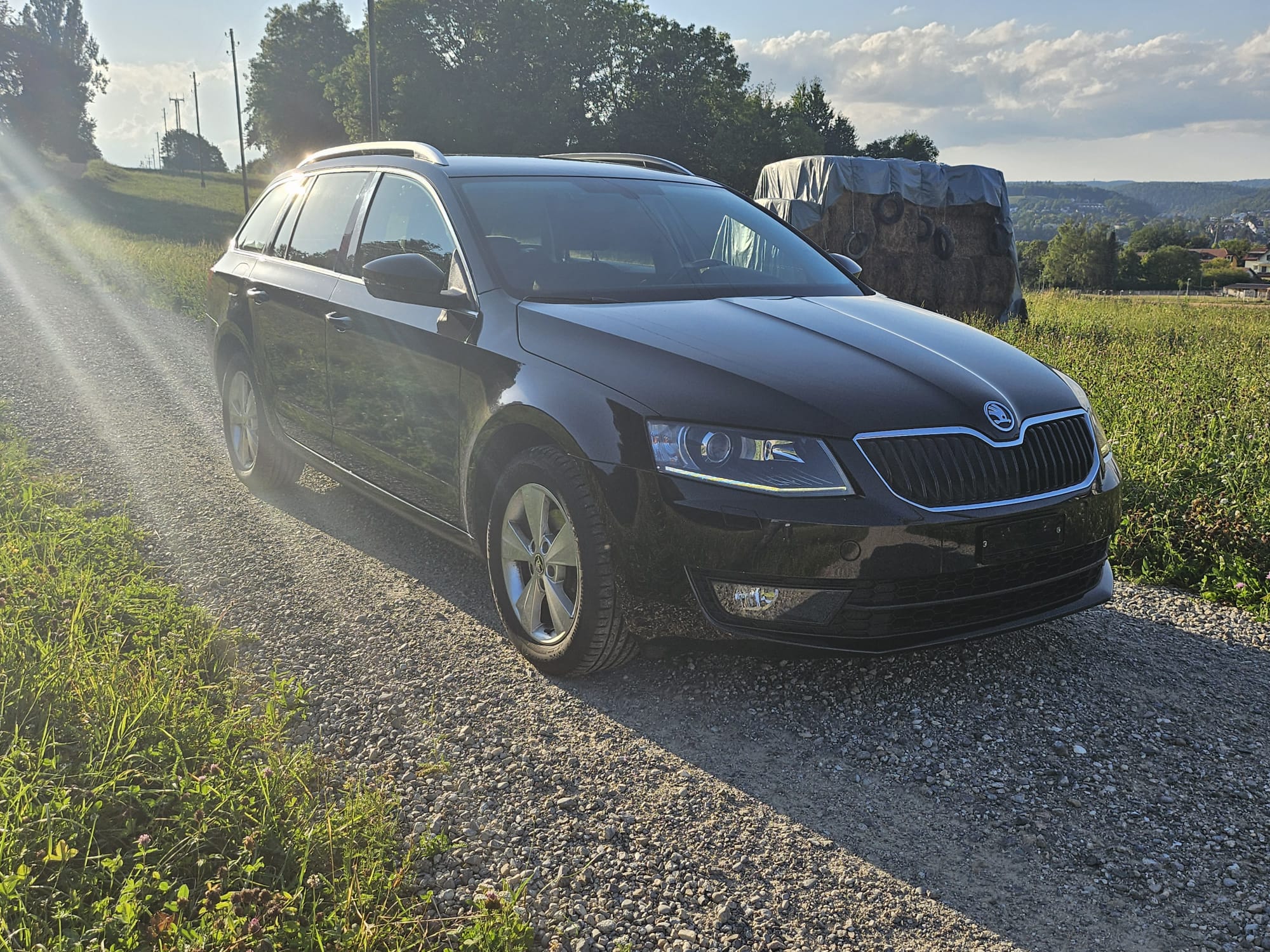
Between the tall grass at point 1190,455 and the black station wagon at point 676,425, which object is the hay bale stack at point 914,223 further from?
the black station wagon at point 676,425

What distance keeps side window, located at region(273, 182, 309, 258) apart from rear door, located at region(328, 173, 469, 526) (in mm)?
944

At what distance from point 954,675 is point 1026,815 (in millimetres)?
887

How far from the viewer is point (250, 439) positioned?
6027 mm

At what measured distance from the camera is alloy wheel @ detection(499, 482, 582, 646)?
11.6ft

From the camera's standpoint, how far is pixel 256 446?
19.4 ft

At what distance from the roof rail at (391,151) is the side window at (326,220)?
13 cm

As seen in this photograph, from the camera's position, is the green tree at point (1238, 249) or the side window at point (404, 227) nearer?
the side window at point (404, 227)

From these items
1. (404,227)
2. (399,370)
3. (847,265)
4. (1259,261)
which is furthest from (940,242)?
(1259,261)

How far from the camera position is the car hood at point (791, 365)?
317cm

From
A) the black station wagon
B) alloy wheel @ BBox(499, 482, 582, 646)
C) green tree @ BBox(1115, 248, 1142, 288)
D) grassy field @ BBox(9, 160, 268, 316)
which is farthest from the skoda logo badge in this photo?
green tree @ BBox(1115, 248, 1142, 288)

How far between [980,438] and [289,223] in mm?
3933

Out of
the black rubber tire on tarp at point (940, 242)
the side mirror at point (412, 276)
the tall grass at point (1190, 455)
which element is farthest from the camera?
the black rubber tire on tarp at point (940, 242)

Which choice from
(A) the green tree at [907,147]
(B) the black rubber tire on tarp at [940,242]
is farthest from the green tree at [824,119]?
(B) the black rubber tire on tarp at [940,242]

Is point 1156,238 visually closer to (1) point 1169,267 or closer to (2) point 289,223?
(1) point 1169,267
